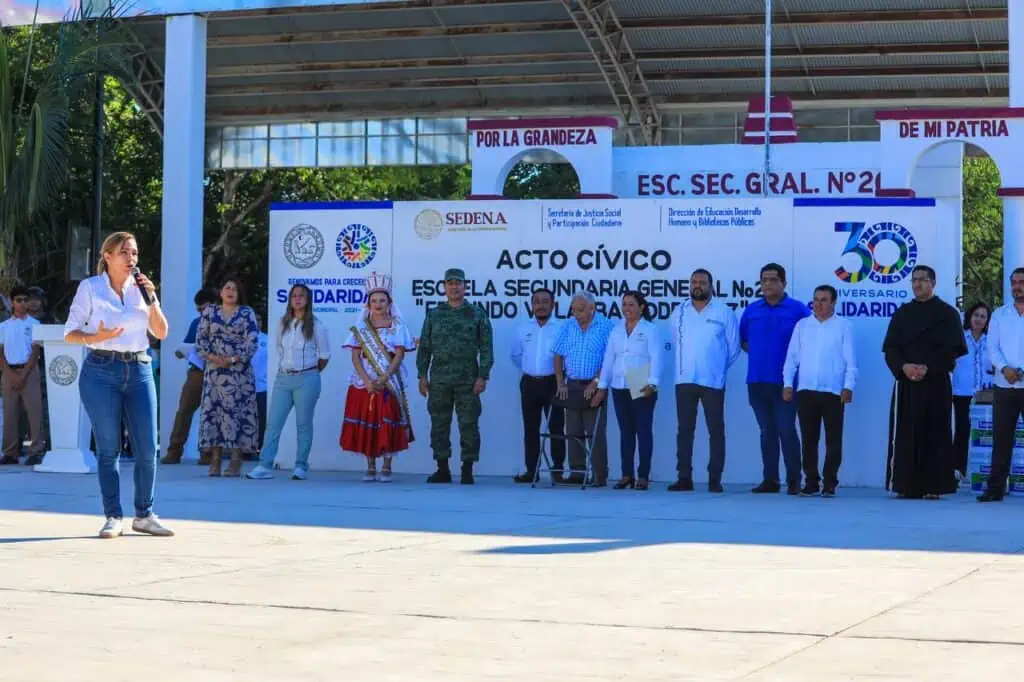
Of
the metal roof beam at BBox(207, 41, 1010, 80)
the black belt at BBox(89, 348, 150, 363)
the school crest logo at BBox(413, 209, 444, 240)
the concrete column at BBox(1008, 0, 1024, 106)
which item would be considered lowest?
the black belt at BBox(89, 348, 150, 363)

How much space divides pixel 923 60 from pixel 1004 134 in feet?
40.1

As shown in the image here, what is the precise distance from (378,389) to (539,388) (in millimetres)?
1330

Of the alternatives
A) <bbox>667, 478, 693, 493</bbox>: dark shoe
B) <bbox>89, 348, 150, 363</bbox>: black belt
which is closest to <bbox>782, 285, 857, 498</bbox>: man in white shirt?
<bbox>667, 478, 693, 493</bbox>: dark shoe

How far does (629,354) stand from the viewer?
13.7 meters

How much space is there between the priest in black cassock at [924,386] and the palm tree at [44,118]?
10.1 m

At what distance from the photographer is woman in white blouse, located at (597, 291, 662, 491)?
13.7 m

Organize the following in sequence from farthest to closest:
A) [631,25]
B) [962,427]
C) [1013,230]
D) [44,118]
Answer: [631,25]
[44,118]
[1013,230]
[962,427]

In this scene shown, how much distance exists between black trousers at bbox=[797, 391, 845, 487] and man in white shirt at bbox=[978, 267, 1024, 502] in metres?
1.20

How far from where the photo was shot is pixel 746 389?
1465 centimetres

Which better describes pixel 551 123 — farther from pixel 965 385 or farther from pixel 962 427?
pixel 962 427

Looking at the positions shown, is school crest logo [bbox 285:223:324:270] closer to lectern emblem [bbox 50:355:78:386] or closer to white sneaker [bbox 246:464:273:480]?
white sneaker [bbox 246:464:273:480]

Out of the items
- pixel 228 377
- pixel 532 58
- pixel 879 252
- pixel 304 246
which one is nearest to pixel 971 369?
pixel 879 252

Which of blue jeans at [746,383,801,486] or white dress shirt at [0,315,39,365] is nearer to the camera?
blue jeans at [746,383,801,486]

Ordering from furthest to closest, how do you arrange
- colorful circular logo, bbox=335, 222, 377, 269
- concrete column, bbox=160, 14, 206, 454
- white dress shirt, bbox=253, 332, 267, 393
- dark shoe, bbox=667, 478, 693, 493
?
concrete column, bbox=160, 14, 206, 454, white dress shirt, bbox=253, 332, 267, 393, colorful circular logo, bbox=335, 222, 377, 269, dark shoe, bbox=667, 478, 693, 493
